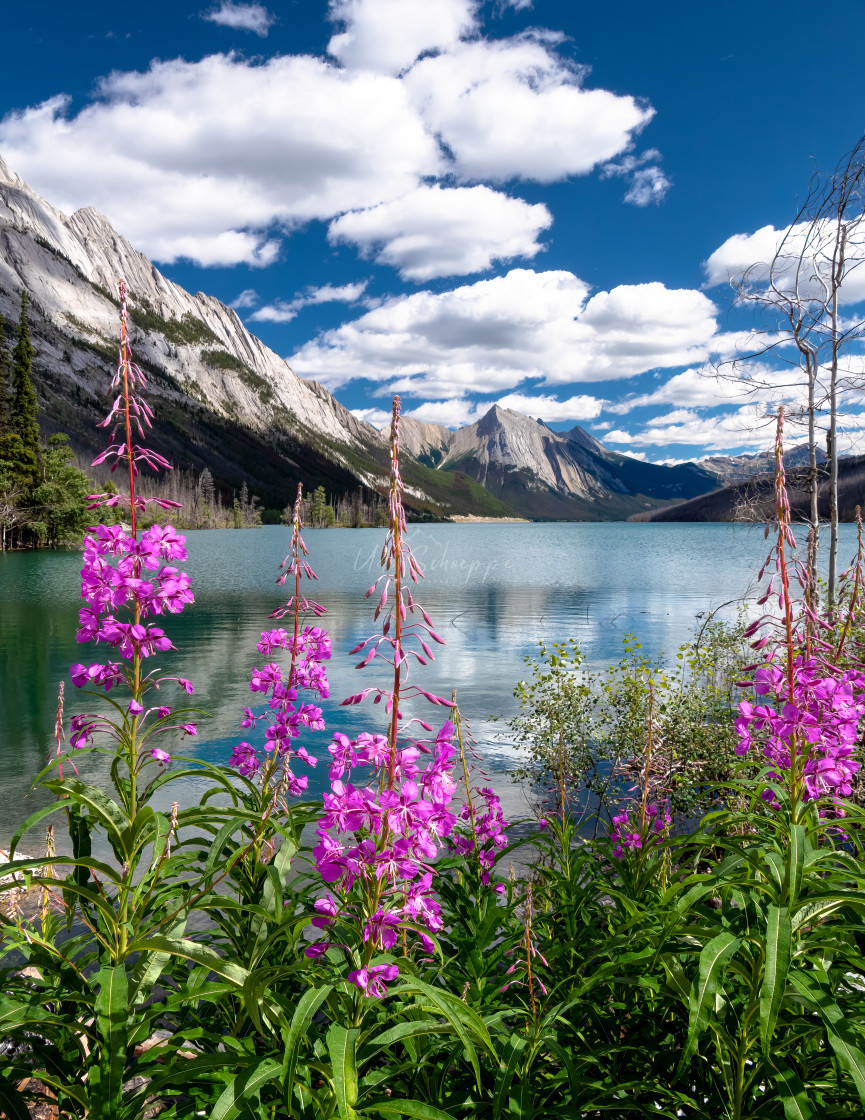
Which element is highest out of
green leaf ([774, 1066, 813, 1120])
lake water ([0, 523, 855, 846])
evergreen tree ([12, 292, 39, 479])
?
evergreen tree ([12, 292, 39, 479])

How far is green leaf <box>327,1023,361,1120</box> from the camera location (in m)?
1.55

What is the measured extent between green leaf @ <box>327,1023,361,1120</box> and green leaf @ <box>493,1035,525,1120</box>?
521 millimetres

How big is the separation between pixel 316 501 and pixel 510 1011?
609 ft

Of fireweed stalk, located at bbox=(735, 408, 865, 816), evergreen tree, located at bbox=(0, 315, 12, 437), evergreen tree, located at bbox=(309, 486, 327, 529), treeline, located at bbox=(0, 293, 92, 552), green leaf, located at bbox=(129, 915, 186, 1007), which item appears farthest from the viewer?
evergreen tree, located at bbox=(309, 486, 327, 529)

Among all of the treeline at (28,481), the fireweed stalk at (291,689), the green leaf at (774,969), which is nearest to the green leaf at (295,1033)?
the green leaf at (774,969)

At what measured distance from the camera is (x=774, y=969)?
1.65m

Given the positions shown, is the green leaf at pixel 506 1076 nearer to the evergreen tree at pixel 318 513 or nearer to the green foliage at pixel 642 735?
the green foliage at pixel 642 735

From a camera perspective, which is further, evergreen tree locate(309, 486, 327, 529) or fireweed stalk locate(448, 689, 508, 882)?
evergreen tree locate(309, 486, 327, 529)

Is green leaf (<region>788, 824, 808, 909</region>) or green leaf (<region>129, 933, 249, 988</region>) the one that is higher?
green leaf (<region>788, 824, 808, 909</region>)

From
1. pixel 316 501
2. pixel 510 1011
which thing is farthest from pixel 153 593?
pixel 316 501

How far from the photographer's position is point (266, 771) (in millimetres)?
3795

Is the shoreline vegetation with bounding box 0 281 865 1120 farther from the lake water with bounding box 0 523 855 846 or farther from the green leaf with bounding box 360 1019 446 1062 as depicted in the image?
the lake water with bounding box 0 523 855 846

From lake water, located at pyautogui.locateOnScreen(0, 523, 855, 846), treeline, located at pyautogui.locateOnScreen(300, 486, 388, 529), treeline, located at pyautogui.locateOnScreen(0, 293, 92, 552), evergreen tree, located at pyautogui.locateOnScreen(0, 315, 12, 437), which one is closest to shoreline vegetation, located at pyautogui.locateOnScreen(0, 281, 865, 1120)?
lake water, located at pyautogui.locateOnScreen(0, 523, 855, 846)

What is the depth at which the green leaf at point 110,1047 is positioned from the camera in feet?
5.63
